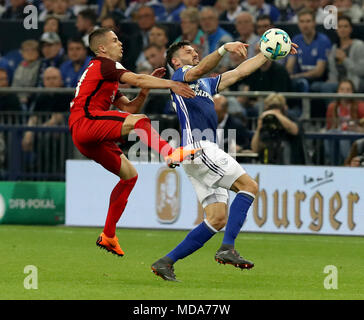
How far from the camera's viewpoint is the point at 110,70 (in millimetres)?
9719

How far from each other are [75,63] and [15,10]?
3.68m

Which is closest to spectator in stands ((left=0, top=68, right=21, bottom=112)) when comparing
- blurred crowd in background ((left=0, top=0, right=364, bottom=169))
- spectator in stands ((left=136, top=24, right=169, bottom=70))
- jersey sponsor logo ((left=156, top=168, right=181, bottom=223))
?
blurred crowd in background ((left=0, top=0, right=364, bottom=169))

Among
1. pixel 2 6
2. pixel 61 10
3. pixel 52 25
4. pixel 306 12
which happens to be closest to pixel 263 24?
pixel 306 12

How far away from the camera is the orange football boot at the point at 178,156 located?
9109 millimetres

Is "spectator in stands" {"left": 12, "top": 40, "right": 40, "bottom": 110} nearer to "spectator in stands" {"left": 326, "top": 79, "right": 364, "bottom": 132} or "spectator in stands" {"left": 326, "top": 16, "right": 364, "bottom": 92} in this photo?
"spectator in stands" {"left": 326, "top": 16, "right": 364, "bottom": 92}

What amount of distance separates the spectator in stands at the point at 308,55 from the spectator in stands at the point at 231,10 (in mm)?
1873

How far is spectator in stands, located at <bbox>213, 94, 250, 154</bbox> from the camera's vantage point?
49.4ft

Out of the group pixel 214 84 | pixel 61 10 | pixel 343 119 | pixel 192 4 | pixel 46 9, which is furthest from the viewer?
pixel 46 9

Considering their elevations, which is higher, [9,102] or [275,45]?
[275,45]

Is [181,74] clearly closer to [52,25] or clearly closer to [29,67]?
[29,67]

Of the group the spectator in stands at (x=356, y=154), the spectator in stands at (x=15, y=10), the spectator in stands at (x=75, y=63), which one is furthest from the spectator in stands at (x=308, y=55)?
the spectator in stands at (x=15, y=10)

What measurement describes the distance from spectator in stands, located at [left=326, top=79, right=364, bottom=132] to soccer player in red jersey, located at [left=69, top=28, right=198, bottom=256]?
547 centimetres

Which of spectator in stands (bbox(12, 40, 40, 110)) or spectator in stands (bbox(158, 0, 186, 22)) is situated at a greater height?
spectator in stands (bbox(158, 0, 186, 22))
